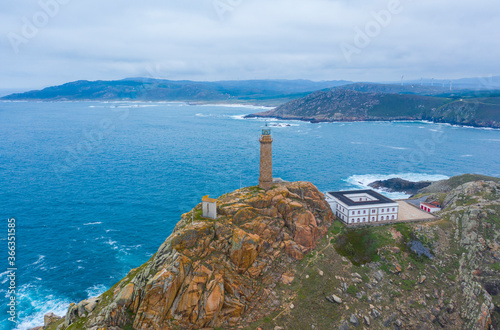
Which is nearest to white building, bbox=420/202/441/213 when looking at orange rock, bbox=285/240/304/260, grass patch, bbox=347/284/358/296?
grass patch, bbox=347/284/358/296

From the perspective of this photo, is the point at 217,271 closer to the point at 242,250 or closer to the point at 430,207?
the point at 242,250

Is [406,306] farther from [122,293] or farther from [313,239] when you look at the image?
[122,293]

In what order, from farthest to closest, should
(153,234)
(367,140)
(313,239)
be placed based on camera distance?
1. (367,140)
2. (153,234)
3. (313,239)

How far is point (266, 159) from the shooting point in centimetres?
5338

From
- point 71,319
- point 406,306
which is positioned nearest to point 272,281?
point 406,306

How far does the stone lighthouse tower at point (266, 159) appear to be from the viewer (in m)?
52.2

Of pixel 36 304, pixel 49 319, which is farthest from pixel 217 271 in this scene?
pixel 36 304

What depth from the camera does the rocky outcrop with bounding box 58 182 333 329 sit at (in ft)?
118

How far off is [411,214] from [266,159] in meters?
32.8

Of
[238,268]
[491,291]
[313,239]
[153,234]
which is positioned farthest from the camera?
[153,234]

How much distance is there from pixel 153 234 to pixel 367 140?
150m

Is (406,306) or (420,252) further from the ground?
(420,252)

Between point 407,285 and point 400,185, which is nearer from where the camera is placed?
point 407,285

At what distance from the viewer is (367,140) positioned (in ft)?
596
